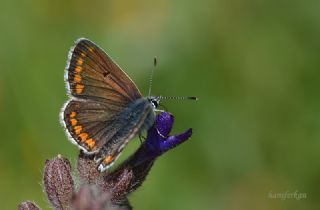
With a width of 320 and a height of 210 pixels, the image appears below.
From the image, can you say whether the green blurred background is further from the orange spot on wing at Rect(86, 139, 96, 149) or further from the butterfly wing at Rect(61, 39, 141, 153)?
the orange spot on wing at Rect(86, 139, 96, 149)

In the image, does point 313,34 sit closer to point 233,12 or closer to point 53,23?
point 233,12

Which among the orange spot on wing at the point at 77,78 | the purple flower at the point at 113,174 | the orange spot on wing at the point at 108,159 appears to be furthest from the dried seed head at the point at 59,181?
the orange spot on wing at the point at 77,78

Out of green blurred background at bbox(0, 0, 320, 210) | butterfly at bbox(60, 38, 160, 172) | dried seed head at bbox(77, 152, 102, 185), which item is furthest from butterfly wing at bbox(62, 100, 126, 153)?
green blurred background at bbox(0, 0, 320, 210)

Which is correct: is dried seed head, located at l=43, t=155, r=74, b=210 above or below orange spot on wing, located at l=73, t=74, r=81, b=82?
below

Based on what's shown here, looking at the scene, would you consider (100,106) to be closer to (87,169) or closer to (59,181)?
(87,169)

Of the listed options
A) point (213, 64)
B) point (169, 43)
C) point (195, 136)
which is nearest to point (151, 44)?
point (169, 43)

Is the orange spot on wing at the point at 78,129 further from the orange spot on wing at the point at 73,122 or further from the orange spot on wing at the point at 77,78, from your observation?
the orange spot on wing at the point at 77,78

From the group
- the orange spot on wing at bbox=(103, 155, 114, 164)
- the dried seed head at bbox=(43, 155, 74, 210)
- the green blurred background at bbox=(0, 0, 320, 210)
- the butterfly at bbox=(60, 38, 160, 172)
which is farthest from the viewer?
the green blurred background at bbox=(0, 0, 320, 210)

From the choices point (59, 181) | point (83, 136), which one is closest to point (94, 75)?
point (83, 136)
